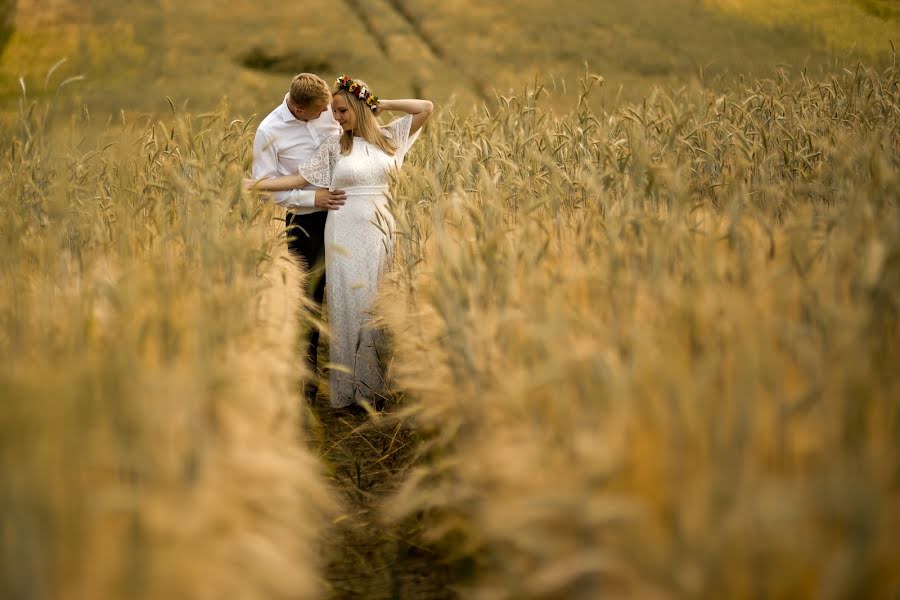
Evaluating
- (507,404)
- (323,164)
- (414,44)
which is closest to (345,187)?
(323,164)

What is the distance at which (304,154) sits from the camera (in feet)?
18.8

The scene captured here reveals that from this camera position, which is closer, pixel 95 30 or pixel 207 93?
pixel 207 93

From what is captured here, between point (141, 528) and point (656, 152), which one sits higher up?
point (656, 152)

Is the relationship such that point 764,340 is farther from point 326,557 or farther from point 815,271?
point 326,557

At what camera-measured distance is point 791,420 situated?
Result: 6.61 ft

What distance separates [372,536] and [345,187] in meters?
2.60

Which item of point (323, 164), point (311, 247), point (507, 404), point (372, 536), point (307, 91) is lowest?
point (372, 536)

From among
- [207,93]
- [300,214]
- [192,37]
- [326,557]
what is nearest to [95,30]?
[192,37]

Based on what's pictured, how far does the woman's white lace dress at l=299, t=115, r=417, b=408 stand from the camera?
17.6 ft

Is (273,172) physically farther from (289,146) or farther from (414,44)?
(414,44)

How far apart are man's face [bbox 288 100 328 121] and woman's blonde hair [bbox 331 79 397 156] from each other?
0.20 m

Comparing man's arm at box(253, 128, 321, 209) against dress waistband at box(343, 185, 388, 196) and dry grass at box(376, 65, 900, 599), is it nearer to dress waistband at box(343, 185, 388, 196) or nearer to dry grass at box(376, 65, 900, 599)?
dress waistband at box(343, 185, 388, 196)

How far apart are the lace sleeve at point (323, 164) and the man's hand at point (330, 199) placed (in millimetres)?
68

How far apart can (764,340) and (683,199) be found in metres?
1.06
